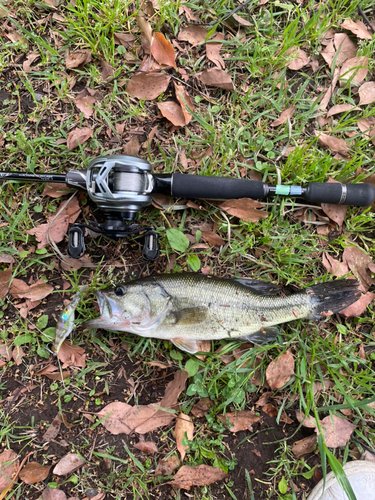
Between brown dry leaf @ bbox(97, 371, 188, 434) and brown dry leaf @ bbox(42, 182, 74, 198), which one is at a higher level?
brown dry leaf @ bbox(42, 182, 74, 198)

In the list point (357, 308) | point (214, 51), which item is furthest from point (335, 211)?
point (214, 51)

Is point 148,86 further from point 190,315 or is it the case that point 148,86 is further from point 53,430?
point 53,430

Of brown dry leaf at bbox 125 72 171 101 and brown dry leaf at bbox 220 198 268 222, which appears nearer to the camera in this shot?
brown dry leaf at bbox 220 198 268 222

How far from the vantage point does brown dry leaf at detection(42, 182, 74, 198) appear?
124 inches

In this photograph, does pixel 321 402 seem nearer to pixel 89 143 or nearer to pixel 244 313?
pixel 244 313

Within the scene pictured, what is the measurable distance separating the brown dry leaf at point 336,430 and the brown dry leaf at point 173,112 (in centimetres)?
340

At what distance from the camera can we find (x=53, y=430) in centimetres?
296

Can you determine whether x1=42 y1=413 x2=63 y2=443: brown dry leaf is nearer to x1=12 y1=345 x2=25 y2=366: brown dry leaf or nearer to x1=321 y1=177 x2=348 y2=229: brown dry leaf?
x1=12 y1=345 x2=25 y2=366: brown dry leaf

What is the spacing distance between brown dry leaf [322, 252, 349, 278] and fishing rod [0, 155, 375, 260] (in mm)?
616

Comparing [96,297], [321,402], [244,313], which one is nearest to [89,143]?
[96,297]

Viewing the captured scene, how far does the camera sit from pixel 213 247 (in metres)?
3.26

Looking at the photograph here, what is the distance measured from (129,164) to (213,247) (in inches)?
49.3

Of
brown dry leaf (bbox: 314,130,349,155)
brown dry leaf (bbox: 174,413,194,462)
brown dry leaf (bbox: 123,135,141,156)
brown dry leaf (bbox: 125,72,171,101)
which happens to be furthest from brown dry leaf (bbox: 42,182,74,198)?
brown dry leaf (bbox: 314,130,349,155)

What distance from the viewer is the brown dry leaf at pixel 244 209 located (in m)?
3.10
